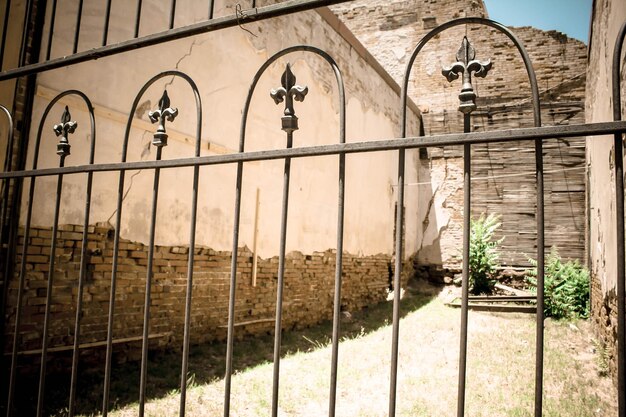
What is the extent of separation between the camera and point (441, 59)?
35.1 ft

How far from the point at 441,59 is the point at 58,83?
10018 millimetres

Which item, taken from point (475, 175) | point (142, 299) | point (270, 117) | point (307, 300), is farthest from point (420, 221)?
point (142, 299)

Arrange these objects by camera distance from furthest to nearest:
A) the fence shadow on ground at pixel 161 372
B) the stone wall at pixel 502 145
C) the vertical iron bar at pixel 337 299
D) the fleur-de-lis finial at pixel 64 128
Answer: the stone wall at pixel 502 145, the fence shadow on ground at pixel 161 372, the fleur-de-lis finial at pixel 64 128, the vertical iron bar at pixel 337 299

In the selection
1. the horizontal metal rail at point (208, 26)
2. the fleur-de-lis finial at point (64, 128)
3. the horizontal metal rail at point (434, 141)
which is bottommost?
the horizontal metal rail at point (434, 141)

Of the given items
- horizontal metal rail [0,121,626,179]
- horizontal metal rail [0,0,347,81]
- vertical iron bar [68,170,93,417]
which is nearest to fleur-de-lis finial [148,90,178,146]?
horizontal metal rail [0,121,626,179]

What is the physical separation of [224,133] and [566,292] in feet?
22.0

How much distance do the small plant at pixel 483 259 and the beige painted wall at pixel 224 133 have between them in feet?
7.44

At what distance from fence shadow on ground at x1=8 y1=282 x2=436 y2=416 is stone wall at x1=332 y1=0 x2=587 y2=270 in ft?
17.1

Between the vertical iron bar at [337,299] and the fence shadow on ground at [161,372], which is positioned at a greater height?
the vertical iron bar at [337,299]

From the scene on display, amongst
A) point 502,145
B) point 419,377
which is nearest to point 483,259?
point 502,145

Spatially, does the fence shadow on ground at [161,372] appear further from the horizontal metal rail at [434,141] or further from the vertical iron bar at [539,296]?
the vertical iron bar at [539,296]

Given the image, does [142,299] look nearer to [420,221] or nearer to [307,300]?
[307,300]

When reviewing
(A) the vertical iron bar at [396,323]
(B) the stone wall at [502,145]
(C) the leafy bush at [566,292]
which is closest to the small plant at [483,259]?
(B) the stone wall at [502,145]

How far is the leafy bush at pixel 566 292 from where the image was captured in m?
6.65
